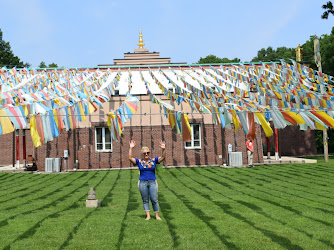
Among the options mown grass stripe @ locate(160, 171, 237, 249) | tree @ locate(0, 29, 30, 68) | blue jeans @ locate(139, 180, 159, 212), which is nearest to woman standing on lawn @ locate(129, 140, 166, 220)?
blue jeans @ locate(139, 180, 159, 212)

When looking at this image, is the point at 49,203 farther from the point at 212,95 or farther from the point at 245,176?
the point at 212,95

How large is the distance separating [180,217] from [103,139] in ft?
61.1

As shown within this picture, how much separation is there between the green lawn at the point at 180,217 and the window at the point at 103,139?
9988mm

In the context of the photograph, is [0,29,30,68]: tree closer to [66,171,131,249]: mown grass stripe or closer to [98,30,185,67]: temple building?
[98,30,185,67]: temple building

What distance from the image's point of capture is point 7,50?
235 feet

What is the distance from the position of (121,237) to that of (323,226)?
14.6 feet

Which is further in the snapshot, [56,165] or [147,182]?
[56,165]

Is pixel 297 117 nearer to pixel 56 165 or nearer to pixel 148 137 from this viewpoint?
pixel 148 137

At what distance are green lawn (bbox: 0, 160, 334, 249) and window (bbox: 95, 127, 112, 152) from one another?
9.99m

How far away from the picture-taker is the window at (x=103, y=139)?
93.7ft

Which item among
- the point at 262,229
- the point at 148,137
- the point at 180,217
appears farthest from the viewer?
the point at 148,137

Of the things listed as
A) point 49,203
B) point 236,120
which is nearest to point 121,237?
point 49,203

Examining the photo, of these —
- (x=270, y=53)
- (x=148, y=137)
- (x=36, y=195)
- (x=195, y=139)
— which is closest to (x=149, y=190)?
(x=36, y=195)

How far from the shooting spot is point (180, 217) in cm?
1059
